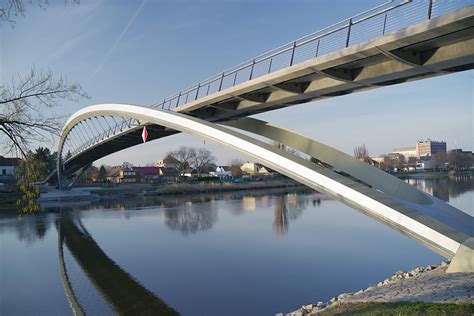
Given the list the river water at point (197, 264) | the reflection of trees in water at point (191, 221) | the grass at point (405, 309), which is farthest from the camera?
the reflection of trees in water at point (191, 221)

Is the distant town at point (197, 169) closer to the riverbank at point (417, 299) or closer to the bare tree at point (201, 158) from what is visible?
the bare tree at point (201, 158)

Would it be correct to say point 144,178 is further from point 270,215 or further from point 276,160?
point 276,160

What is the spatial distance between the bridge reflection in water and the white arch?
3.75 meters

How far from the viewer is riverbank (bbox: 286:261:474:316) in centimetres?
446

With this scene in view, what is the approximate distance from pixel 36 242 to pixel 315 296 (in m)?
13.0

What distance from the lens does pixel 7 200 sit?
32.0 meters

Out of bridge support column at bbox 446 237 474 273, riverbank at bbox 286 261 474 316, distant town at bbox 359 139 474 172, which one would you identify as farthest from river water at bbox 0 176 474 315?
distant town at bbox 359 139 474 172

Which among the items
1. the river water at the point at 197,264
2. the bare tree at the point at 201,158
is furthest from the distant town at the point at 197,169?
the river water at the point at 197,264

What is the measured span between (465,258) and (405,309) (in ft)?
7.49

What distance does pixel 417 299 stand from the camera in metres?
5.15

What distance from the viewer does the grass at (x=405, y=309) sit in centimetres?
425

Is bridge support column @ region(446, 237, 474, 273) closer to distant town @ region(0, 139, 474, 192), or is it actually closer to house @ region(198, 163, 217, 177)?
distant town @ region(0, 139, 474, 192)

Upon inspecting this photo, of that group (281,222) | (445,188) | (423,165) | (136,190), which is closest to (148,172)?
(136,190)

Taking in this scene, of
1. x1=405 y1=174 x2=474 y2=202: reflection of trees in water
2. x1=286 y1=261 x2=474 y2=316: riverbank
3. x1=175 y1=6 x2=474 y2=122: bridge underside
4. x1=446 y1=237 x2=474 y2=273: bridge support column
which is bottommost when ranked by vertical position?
x1=405 y1=174 x2=474 y2=202: reflection of trees in water
